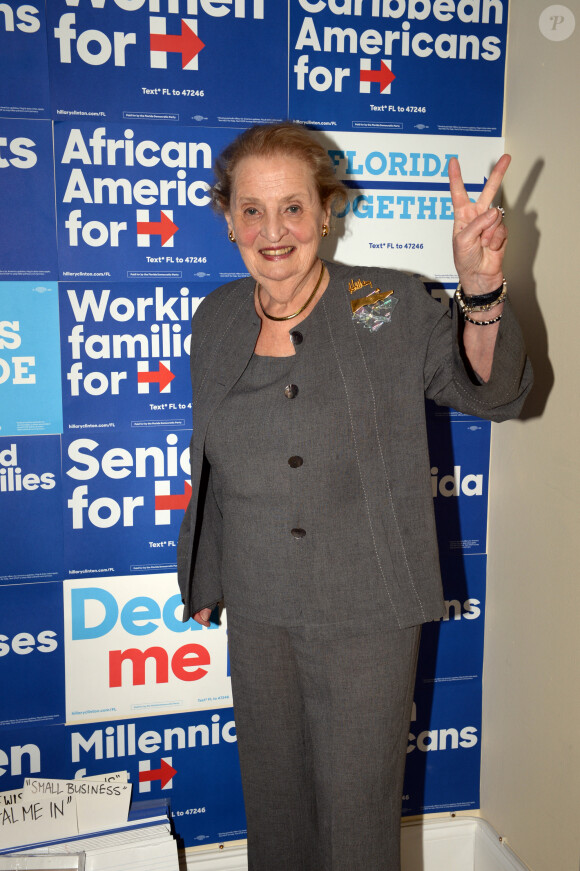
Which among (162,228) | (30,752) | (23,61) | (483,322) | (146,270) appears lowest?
(30,752)

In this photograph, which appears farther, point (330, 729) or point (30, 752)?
point (30, 752)

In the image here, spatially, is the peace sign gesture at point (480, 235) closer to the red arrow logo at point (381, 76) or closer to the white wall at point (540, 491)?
the white wall at point (540, 491)

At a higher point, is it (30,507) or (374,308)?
(374,308)

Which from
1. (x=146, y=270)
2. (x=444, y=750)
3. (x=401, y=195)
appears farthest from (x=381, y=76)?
(x=444, y=750)

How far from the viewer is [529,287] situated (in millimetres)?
1945

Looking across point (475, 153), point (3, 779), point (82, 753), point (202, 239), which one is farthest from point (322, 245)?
point (3, 779)

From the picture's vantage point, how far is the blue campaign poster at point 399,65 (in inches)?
79.0

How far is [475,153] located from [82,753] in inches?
77.5

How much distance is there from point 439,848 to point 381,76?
2208mm

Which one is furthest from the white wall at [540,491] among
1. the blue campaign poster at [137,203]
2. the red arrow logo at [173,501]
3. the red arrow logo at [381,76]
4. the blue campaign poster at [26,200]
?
the blue campaign poster at [26,200]

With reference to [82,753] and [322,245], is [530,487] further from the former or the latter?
[82,753]

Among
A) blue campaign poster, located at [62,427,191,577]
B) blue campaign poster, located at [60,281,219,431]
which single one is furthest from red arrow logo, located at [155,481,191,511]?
blue campaign poster, located at [60,281,219,431]

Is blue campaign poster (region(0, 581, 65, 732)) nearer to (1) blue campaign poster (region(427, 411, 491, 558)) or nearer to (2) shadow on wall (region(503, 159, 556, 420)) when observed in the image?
(1) blue campaign poster (region(427, 411, 491, 558))

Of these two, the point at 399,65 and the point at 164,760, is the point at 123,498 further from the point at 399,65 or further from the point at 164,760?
the point at 399,65
